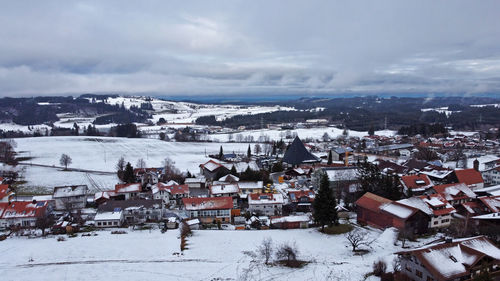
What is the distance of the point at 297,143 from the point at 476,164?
21110 mm

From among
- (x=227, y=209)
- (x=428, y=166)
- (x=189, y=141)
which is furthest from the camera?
(x=189, y=141)

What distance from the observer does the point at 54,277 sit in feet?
54.3

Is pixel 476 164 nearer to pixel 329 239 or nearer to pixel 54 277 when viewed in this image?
pixel 329 239

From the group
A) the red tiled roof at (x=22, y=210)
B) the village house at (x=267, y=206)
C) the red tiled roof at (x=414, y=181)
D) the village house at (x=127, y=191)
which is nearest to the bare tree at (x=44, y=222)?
the red tiled roof at (x=22, y=210)

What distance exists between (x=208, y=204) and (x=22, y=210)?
46.0 ft

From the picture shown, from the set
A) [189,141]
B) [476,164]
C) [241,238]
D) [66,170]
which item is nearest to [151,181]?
[66,170]

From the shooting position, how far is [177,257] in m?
18.9

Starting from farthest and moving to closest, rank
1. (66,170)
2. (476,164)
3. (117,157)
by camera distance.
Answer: (117,157)
(66,170)
(476,164)

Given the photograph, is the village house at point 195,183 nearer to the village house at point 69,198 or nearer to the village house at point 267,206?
the village house at point 267,206

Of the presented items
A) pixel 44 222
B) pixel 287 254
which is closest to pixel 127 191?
pixel 44 222

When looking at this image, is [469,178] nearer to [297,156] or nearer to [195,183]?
[297,156]

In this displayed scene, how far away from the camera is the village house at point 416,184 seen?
30.4 meters

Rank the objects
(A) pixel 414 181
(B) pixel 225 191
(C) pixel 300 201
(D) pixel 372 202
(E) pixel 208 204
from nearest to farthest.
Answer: (D) pixel 372 202 < (E) pixel 208 204 < (C) pixel 300 201 < (B) pixel 225 191 < (A) pixel 414 181

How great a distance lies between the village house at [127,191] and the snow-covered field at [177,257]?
8.34 metres
